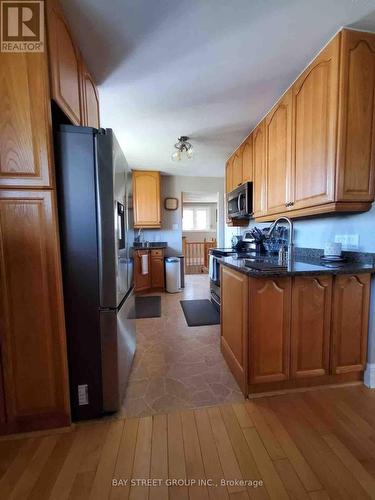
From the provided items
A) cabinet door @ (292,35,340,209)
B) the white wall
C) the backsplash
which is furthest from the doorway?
cabinet door @ (292,35,340,209)

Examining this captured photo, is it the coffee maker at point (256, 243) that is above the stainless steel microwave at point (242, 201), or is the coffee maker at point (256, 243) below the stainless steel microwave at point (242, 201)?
below

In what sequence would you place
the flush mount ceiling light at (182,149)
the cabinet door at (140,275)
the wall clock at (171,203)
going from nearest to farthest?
the flush mount ceiling light at (182,149) → the cabinet door at (140,275) → the wall clock at (171,203)

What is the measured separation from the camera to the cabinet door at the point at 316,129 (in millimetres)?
1427

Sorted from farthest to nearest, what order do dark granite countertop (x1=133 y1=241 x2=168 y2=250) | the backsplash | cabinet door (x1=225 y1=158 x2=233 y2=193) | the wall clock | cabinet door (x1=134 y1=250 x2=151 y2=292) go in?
the wall clock → dark granite countertop (x1=133 y1=241 x2=168 y2=250) → cabinet door (x1=134 y1=250 x2=151 y2=292) → cabinet door (x1=225 y1=158 x2=233 y2=193) → the backsplash

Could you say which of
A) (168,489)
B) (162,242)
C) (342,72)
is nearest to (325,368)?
(168,489)

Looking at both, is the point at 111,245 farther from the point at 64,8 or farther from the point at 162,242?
the point at 162,242

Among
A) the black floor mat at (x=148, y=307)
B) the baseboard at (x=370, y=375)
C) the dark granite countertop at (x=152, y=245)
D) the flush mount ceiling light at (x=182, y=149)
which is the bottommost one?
the black floor mat at (x=148, y=307)

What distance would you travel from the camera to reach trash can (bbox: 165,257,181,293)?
4.38 metres

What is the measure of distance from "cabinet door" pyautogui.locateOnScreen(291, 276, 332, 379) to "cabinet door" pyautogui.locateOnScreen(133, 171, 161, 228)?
139 inches

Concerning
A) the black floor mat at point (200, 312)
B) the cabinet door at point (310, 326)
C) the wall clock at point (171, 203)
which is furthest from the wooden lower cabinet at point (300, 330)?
the wall clock at point (171, 203)

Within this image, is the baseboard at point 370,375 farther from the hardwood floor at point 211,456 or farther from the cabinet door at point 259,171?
the cabinet door at point 259,171

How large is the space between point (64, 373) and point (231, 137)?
2.95m

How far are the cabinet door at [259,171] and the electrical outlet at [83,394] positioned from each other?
2.20 meters

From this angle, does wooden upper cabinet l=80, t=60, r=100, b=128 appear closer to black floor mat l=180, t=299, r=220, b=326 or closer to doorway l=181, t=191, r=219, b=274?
black floor mat l=180, t=299, r=220, b=326
